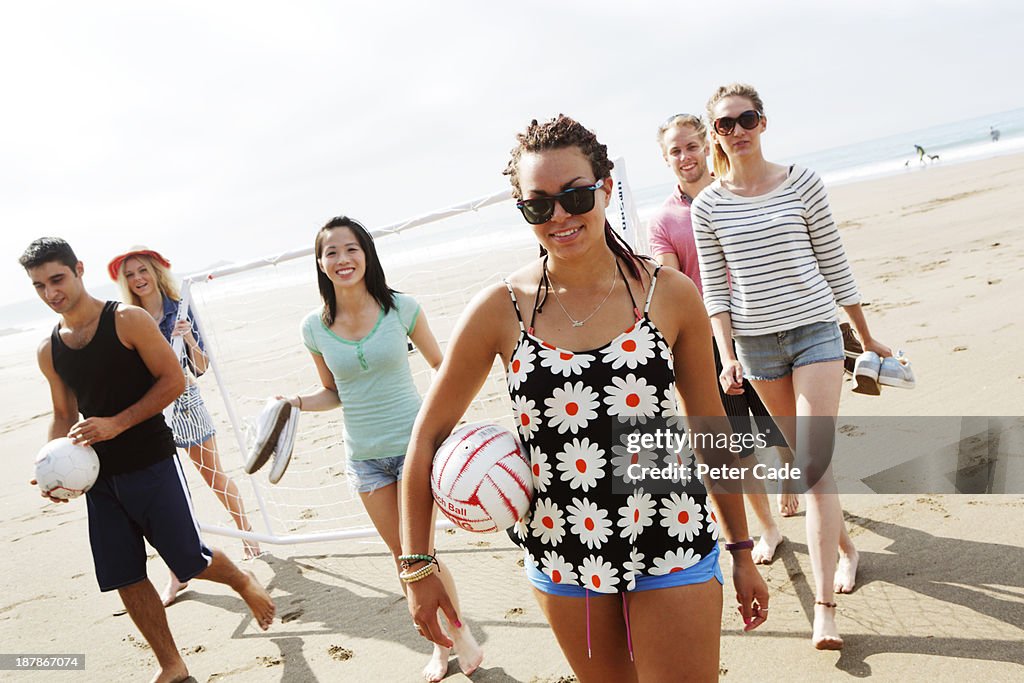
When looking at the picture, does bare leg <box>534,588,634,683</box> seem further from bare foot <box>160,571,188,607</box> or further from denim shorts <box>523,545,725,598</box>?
bare foot <box>160,571,188,607</box>

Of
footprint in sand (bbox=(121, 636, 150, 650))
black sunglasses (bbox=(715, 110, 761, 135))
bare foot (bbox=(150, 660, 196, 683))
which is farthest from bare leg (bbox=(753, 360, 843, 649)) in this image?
footprint in sand (bbox=(121, 636, 150, 650))

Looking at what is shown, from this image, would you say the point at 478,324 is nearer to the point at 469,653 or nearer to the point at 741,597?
the point at 741,597

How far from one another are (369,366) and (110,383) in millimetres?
1339

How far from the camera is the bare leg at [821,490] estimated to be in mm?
3191

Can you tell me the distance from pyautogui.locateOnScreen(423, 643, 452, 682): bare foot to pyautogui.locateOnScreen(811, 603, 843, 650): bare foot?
164cm

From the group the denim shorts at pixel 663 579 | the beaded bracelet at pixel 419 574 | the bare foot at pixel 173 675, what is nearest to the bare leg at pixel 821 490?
the denim shorts at pixel 663 579

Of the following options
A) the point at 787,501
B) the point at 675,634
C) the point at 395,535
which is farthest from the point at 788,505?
the point at 675,634

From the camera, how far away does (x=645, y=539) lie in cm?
198

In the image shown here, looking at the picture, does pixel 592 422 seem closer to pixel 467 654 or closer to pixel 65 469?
pixel 467 654

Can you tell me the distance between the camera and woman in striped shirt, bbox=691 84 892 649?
3254 millimetres

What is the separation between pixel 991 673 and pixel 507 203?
3.54 m

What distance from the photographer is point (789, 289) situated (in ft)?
11.1

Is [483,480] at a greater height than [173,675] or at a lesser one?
greater

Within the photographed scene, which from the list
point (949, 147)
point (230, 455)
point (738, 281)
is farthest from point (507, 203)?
point (949, 147)
